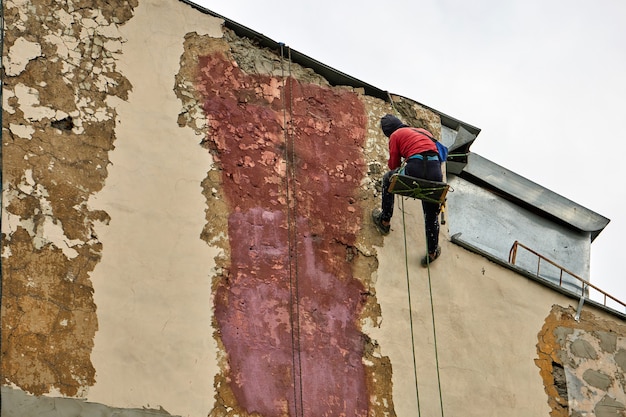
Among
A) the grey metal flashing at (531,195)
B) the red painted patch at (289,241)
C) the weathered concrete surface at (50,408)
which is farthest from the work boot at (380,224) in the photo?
the weathered concrete surface at (50,408)

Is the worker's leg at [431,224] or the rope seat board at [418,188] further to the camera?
the worker's leg at [431,224]

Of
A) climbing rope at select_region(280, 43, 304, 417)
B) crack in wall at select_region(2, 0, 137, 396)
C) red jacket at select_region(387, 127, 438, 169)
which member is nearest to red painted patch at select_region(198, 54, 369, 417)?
climbing rope at select_region(280, 43, 304, 417)

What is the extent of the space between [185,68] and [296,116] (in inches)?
40.6

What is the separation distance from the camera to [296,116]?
11.0 meters

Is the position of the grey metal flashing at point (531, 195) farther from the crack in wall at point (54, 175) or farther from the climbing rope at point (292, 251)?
the crack in wall at point (54, 175)

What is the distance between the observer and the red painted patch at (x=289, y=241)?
9836 mm

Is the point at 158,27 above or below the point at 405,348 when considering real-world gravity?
above

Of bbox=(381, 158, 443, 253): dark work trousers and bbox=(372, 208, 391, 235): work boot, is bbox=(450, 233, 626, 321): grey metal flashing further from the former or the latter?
bbox=(372, 208, 391, 235): work boot

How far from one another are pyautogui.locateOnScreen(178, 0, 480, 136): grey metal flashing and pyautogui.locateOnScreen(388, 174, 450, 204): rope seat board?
1.41 m

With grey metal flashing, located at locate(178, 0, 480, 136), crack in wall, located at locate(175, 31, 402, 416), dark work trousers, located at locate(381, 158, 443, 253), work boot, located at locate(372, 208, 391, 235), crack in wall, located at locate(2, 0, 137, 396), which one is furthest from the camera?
grey metal flashing, located at locate(178, 0, 480, 136)

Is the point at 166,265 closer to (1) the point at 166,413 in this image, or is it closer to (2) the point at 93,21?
(1) the point at 166,413

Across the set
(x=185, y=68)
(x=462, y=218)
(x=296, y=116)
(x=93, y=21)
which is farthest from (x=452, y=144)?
(x=93, y=21)

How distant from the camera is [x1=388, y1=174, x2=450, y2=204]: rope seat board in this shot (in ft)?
33.5

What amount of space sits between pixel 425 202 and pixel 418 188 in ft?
1.53
